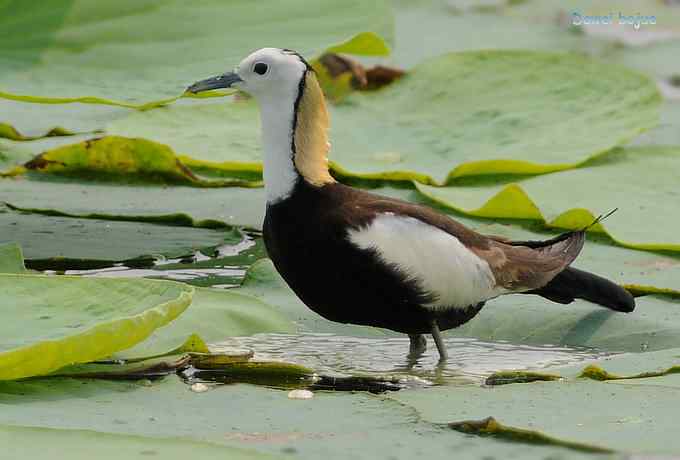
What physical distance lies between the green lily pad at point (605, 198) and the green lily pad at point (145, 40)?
0.63 meters

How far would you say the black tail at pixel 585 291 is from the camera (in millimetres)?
4082

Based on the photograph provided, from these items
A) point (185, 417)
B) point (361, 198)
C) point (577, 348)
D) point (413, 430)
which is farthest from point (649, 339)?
point (185, 417)

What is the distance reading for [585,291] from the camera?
13.7ft

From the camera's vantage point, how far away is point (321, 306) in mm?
3930

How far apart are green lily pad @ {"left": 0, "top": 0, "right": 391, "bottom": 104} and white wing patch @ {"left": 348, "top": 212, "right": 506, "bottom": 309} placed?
2.31 feet

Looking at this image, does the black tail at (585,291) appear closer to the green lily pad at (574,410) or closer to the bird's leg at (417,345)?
the bird's leg at (417,345)

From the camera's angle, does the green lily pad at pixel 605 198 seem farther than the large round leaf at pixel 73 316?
Yes

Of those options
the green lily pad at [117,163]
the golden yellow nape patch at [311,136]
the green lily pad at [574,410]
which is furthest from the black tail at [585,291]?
the green lily pad at [117,163]

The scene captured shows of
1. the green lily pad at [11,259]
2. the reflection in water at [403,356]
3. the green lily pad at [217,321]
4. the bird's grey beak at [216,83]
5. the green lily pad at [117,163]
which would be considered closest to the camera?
the green lily pad at [217,321]

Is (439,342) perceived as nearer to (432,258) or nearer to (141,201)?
(432,258)

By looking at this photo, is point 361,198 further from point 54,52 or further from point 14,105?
point 14,105

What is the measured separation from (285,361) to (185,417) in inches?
33.6

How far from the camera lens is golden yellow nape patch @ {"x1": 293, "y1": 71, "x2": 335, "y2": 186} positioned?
4.03 meters

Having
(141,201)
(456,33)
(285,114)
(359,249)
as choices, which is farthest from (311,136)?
(456,33)
